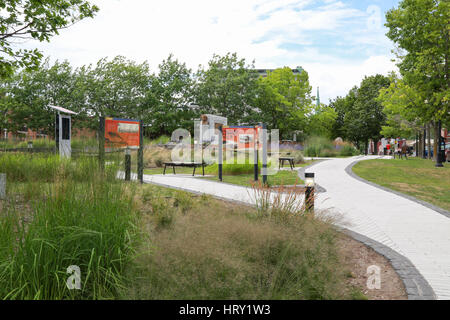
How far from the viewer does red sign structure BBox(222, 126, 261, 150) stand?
1335cm

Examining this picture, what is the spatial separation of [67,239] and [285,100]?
143 feet

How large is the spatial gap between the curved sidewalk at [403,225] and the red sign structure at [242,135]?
13.3ft

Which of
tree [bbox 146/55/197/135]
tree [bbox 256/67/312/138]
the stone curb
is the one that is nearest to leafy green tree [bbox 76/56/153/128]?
tree [bbox 146/55/197/135]

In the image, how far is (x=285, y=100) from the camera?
4472cm

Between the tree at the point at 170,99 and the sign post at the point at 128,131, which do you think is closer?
the sign post at the point at 128,131

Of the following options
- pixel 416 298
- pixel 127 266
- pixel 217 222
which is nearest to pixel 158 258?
pixel 127 266

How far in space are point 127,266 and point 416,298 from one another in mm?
2605

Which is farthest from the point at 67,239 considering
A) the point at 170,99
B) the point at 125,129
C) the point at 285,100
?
the point at 285,100

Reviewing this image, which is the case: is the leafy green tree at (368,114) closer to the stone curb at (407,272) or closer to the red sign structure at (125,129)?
the red sign structure at (125,129)

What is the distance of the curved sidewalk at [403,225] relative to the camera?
13.5 ft

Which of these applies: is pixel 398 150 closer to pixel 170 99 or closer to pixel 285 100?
pixel 285 100

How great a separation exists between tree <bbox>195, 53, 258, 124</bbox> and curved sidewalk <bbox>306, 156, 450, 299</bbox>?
32.9 meters

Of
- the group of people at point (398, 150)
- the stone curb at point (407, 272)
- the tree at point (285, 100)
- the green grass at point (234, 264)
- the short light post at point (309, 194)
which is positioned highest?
the tree at point (285, 100)

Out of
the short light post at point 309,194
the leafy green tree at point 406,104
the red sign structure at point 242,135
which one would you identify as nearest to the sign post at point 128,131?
the red sign structure at point 242,135
